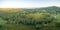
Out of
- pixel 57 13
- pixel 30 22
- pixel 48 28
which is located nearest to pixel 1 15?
pixel 30 22

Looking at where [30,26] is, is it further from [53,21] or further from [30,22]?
[53,21]

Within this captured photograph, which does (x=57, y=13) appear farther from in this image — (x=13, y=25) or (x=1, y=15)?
(x=1, y=15)

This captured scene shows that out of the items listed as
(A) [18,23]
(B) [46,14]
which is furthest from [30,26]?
(B) [46,14]

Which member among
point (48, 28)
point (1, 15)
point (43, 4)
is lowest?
point (48, 28)

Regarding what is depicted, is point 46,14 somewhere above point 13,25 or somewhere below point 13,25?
above

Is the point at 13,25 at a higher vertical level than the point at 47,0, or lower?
lower

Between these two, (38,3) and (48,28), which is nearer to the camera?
(48,28)
